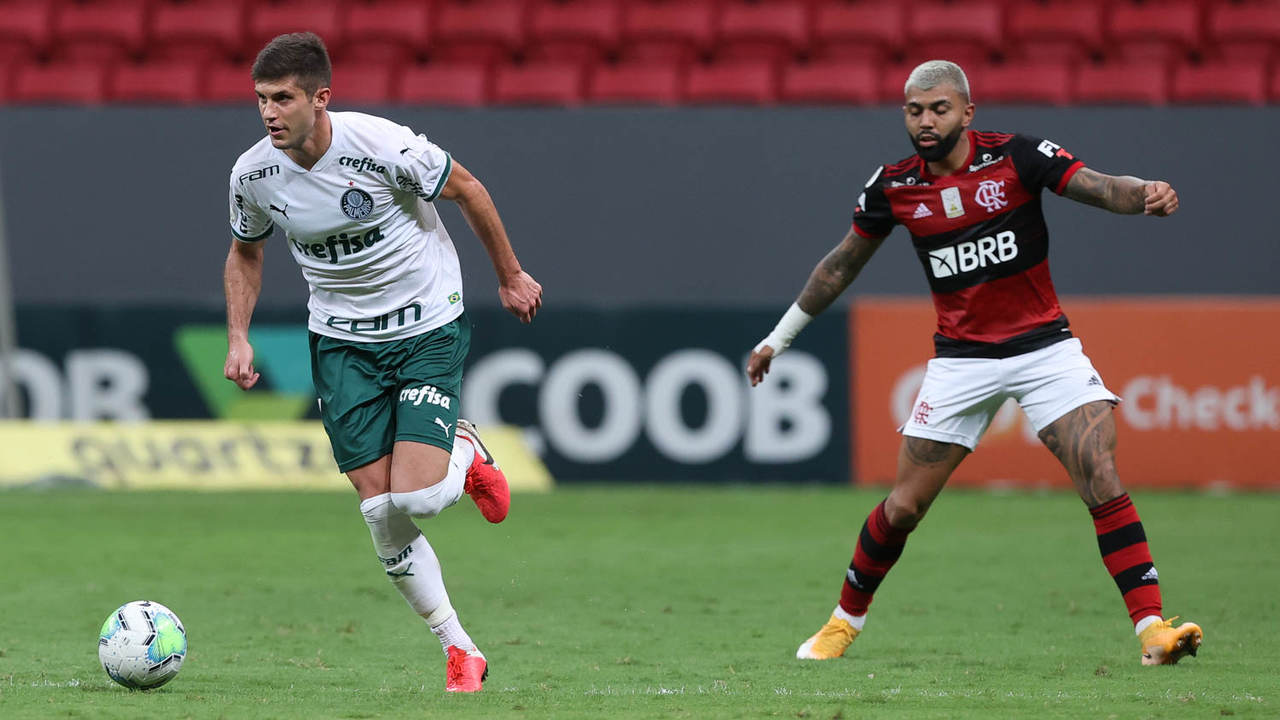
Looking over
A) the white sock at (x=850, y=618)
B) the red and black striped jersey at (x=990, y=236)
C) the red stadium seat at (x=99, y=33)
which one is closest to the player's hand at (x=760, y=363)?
the red and black striped jersey at (x=990, y=236)

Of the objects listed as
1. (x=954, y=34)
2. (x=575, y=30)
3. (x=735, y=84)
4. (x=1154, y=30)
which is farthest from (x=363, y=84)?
(x=1154, y=30)

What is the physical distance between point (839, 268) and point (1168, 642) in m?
1.81

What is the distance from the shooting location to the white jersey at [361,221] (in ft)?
18.6

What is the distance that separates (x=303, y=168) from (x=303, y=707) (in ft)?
5.78

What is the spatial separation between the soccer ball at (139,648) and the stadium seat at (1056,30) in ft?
38.9

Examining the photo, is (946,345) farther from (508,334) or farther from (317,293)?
(508,334)

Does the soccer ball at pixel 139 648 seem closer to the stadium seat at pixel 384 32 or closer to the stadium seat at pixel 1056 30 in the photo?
the stadium seat at pixel 384 32

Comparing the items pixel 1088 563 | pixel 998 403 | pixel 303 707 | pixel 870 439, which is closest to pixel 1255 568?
pixel 1088 563

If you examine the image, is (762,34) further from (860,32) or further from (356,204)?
(356,204)

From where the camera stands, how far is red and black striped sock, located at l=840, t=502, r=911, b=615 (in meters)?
6.44

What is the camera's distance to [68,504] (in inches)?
471

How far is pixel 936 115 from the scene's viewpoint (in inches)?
240

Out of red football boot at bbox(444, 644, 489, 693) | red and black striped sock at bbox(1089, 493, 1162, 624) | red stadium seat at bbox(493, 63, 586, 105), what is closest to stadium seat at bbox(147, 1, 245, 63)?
red stadium seat at bbox(493, 63, 586, 105)

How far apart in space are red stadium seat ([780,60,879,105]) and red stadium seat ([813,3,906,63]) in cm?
26
